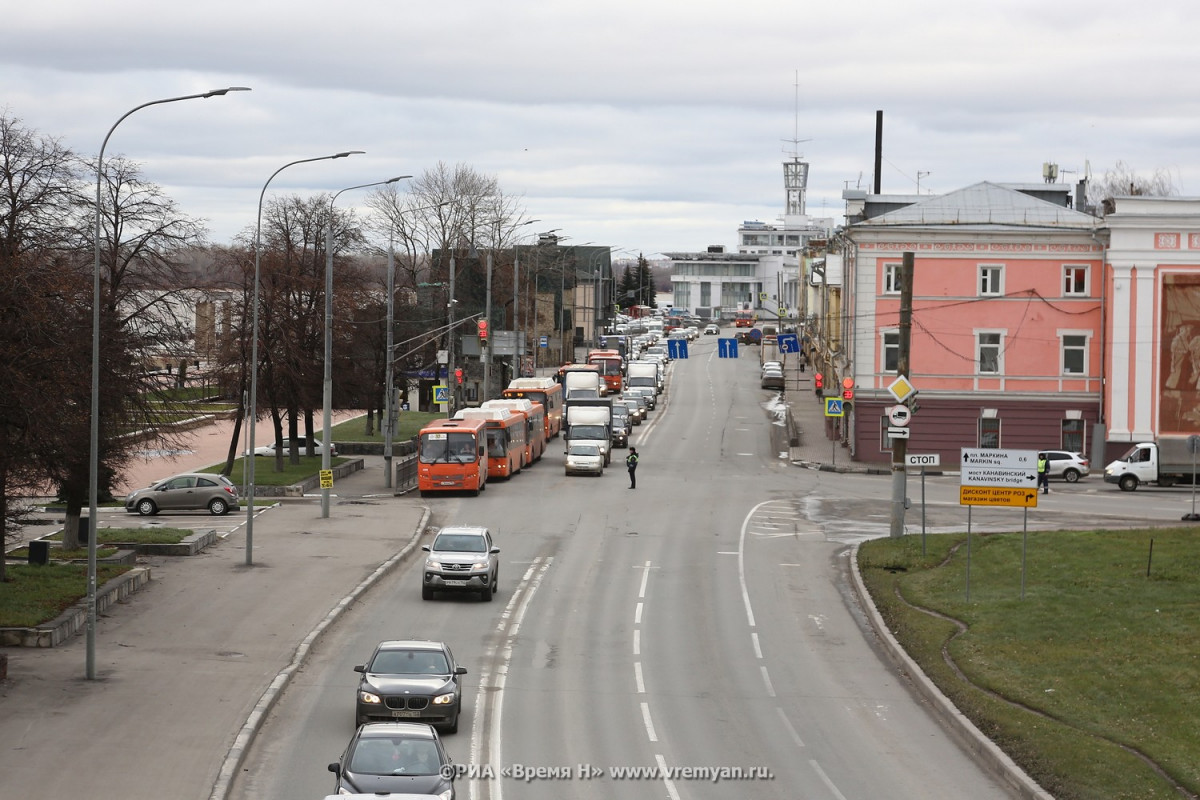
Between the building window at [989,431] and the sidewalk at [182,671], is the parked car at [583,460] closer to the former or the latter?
the sidewalk at [182,671]

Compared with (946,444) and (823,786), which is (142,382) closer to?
(823,786)

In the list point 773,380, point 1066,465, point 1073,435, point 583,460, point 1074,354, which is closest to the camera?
point 583,460

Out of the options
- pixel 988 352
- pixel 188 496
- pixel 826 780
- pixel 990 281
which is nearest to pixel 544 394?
pixel 988 352

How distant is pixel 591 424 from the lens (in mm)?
63750

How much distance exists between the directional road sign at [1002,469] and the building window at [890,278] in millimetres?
34250

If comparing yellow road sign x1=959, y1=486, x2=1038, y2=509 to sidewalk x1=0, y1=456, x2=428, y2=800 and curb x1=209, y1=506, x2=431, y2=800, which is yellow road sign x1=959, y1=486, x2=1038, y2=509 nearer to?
curb x1=209, y1=506, x2=431, y2=800

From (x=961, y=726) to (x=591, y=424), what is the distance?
4298 centimetres

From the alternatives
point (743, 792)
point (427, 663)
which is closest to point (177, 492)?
point (427, 663)

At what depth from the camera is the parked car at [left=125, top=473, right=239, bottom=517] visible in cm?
4716

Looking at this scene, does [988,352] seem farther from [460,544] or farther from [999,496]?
[460,544]

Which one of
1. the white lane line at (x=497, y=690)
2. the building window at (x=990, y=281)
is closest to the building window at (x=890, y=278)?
→ the building window at (x=990, y=281)

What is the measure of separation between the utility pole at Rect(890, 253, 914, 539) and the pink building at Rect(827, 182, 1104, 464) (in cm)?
2383

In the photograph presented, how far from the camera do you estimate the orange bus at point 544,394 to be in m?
69.8

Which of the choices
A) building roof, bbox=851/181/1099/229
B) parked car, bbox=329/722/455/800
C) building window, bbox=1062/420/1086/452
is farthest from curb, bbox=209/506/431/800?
building window, bbox=1062/420/1086/452
